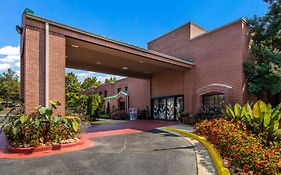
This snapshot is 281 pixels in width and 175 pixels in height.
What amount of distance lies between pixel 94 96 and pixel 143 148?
1449 cm

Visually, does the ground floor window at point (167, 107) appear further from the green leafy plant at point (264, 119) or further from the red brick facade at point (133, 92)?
the green leafy plant at point (264, 119)

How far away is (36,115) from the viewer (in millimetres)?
7516

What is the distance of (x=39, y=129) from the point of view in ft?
23.7

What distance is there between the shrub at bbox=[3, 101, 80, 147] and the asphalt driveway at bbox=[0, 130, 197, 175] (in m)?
1.19

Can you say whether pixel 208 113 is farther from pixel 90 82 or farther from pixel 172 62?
pixel 90 82

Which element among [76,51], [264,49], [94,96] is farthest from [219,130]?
[94,96]

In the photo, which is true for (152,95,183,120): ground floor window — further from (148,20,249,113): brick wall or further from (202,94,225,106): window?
(202,94,225,106): window

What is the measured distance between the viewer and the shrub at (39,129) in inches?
272

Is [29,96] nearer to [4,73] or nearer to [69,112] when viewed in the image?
[69,112]

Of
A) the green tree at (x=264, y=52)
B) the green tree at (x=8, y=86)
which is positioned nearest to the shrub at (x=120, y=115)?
the green tree at (x=264, y=52)

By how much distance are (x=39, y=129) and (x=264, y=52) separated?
47.2 ft

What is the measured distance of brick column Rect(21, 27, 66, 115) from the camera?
8195 mm

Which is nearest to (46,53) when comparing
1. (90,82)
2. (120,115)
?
(120,115)

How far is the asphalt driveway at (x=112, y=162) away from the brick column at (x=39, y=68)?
3.16 metres
